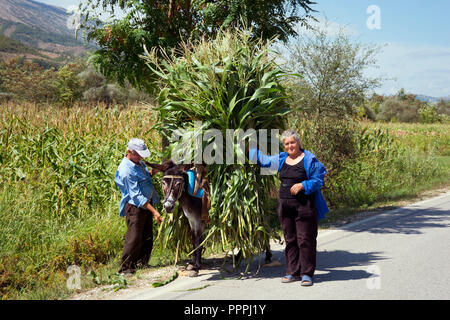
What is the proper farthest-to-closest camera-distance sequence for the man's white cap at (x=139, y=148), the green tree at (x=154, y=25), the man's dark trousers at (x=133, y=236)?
the green tree at (x=154, y=25)
the man's dark trousers at (x=133, y=236)
the man's white cap at (x=139, y=148)

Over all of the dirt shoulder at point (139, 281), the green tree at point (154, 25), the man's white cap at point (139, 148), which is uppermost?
the green tree at point (154, 25)

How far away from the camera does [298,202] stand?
543cm

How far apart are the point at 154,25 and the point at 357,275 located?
597 centimetres

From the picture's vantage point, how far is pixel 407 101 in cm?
7388

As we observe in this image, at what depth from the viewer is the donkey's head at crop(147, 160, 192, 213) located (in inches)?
204

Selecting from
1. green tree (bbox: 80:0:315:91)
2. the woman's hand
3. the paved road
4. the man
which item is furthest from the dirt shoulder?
green tree (bbox: 80:0:315:91)

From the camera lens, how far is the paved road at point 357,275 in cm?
499

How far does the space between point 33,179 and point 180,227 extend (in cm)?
356

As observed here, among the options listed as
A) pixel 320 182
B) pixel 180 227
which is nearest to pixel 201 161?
pixel 180 227

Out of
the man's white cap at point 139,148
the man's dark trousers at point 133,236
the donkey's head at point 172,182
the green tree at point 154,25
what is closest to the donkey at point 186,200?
the donkey's head at point 172,182

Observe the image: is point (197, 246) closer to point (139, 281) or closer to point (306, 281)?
point (139, 281)

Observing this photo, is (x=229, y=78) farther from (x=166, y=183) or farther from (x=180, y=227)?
(x=180, y=227)

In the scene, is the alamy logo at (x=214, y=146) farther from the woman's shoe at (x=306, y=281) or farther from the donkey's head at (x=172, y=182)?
the woman's shoe at (x=306, y=281)

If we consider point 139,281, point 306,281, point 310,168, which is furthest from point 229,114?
point 139,281
